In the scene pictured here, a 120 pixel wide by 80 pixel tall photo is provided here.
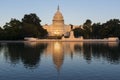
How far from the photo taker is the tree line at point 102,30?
10895cm

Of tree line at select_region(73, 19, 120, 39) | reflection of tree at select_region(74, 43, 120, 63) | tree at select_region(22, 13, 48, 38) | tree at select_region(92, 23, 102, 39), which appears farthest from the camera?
tree at select_region(92, 23, 102, 39)

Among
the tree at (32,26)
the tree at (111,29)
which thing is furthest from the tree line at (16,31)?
the tree at (111,29)

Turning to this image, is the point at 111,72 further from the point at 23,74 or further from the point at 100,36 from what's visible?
the point at 100,36

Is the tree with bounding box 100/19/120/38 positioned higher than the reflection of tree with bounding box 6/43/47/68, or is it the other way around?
the tree with bounding box 100/19/120/38

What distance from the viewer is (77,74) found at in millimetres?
19312

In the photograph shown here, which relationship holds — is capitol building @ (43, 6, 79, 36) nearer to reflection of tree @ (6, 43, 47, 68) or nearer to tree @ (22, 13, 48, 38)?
tree @ (22, 13, 48, 38)

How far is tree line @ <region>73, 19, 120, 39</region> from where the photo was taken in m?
109

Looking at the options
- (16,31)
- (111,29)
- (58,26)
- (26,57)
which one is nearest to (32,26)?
(16,31)

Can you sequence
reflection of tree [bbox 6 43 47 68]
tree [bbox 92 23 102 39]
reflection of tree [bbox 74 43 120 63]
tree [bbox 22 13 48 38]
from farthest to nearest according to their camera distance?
tree [bbox 92 23 102 39]
tree [bbox 22 13 48 38]
reflection of tree [bbox 74 43 120 63]
reflection of tree [bbox 6 43 47 68]

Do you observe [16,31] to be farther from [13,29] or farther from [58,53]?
[58,53]

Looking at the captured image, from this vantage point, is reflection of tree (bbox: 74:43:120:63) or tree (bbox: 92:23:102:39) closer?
reflection of tree (bbox: 74:43:120:63)

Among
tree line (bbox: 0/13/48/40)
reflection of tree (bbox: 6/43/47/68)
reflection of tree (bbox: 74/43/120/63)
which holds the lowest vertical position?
reflection of tree (bbox: 74/43/120/63)

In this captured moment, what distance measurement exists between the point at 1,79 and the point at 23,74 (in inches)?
86.4

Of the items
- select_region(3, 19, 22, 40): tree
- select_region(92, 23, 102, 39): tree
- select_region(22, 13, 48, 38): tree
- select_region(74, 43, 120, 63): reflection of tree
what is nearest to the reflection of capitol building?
select_region(74, 43, 120, 63): reflection of tree
